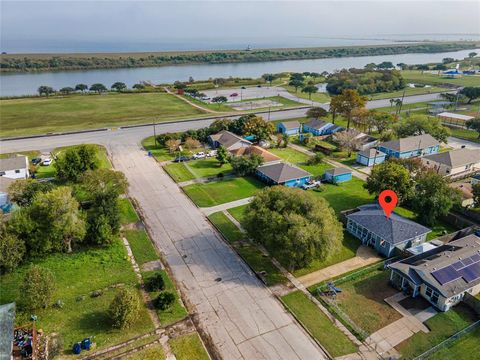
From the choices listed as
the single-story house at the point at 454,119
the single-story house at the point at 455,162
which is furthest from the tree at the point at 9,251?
the single-story house at the point at 454,119

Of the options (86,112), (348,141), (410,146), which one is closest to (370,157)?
(348,141)

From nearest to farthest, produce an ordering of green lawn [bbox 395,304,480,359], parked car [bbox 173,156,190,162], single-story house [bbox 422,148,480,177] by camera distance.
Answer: green lawn [bbox 395,304,480,359] < single-story house [bbox 422,148,480,177] < parked car [bbox 173,156,190,162]

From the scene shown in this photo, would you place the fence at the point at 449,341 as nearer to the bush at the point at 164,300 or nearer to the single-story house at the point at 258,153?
the bush at the point at 164,300

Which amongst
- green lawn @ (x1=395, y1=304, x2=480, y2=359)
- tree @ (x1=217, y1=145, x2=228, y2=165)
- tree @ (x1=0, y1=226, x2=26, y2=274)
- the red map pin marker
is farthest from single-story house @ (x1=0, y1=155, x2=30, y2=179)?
green lawn @ (x1=395, y1=304, x2=480, y2=359)

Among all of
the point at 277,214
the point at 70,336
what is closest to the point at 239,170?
the point at 277,214

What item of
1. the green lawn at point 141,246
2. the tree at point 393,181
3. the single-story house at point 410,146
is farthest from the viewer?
the single-story house at point 410,146

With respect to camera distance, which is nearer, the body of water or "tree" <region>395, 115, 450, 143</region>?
"tree" <region>395, 115, 450, 143</region>

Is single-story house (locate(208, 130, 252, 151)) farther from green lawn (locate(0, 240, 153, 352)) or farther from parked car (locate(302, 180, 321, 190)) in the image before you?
green lawn (locate(0, 240, 153, 352))
